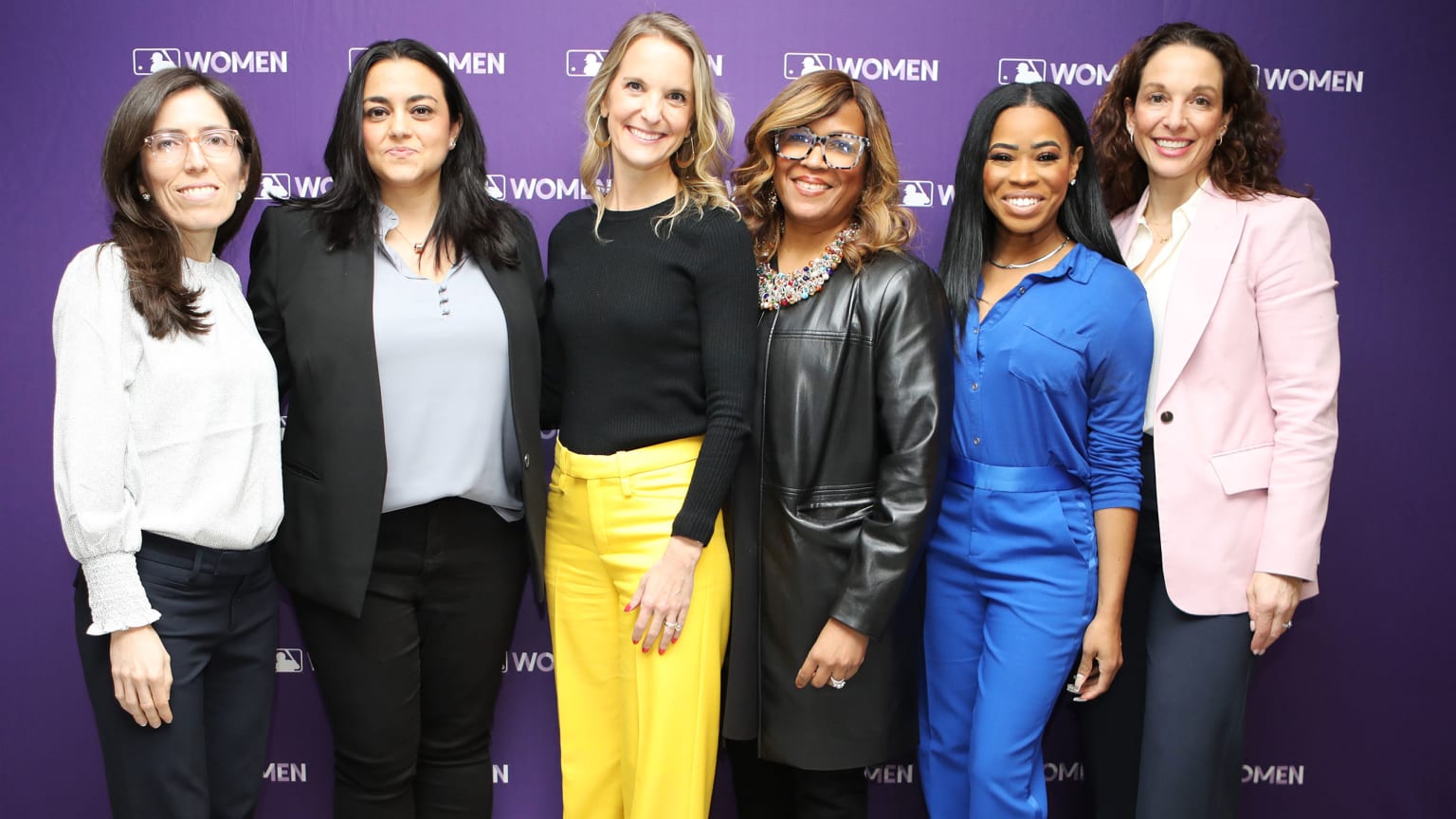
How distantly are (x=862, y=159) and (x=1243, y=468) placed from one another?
100 cm

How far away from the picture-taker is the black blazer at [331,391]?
1.92 m

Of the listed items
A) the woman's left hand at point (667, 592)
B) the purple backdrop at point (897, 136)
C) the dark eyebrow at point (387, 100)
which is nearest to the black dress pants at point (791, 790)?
the woman's left hand at point (667, 592)

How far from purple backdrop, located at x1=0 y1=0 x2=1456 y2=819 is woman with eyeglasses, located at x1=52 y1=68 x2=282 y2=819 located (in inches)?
34.2

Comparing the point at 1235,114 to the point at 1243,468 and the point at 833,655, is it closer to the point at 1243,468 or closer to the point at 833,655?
the point at 1243,468

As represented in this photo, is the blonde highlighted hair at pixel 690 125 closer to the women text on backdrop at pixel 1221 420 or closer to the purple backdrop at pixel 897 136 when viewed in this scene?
the purple backdrop at pixel 897 136

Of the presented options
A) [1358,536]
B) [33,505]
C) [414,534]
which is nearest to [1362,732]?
[1358,536]

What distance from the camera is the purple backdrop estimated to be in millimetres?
2639

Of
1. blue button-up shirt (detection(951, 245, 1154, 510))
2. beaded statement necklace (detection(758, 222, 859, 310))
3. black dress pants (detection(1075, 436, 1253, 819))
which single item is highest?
beaded statement necklace (detection(758, 222, 859, 310))

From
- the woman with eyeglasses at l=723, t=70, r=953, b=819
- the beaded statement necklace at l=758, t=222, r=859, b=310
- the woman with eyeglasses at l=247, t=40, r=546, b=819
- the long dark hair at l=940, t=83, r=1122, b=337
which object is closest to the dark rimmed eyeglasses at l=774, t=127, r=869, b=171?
the woman with eyeglasses at l=723, t=70, r=953, b=819

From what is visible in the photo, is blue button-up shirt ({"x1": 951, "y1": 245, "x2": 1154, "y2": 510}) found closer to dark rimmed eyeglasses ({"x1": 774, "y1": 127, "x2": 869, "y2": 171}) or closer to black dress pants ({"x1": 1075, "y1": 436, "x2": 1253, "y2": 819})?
black dress pants ({"x1": 1075, "y1": 436, "x2": 1253, "y2": 819})

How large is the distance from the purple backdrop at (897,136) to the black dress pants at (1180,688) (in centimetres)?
82

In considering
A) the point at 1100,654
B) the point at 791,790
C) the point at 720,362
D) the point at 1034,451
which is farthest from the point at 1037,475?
the point at 791,790

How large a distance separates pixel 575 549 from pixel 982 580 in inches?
32.5

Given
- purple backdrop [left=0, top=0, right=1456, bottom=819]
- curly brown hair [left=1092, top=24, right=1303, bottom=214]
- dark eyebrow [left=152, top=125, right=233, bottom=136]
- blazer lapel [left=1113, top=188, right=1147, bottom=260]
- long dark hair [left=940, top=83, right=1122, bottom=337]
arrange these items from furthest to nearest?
purple backdrop [left=0, top=0, right=1456, bottom=819]
blazer lapel [left=1113, top=188, right=1147, bottom=260]
curly brown hair [left=1092, top=24, right=1303, bottom=214]
long dark hair [left=940, top=83, right=1122, bottom=337]
dark eyebrow [left=152, top=125, right=233, bottom=136]
